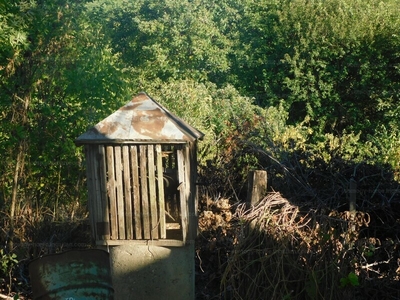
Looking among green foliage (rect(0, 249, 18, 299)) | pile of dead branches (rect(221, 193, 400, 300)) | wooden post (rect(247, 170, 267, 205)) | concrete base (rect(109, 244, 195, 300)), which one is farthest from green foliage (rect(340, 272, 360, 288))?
green foliage (rect(0, 249, 18, 299))

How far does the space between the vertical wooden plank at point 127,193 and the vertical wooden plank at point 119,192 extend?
4cm

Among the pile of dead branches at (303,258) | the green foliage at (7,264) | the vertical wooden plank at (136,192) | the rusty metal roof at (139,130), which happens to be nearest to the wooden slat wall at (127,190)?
the vertical wooden plank at (136,192)

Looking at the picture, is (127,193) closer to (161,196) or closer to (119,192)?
(119,192)

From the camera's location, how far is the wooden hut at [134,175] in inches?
256

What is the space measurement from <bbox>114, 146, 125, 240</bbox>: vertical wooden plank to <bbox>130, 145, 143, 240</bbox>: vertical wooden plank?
0.12m

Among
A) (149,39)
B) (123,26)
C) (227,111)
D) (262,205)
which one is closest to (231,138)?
(262,205)

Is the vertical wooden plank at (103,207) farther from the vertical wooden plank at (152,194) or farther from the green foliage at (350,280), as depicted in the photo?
the green foliage at (350,280)

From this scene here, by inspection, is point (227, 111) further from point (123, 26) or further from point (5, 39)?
point (123, 26)

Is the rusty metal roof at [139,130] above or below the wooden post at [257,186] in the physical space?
above

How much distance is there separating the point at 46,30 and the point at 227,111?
27.6 feet

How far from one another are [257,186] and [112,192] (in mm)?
1462

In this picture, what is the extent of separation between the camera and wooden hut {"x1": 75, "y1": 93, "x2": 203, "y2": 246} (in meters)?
6.51

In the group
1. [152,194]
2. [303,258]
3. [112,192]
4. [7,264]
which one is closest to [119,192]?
[112,192]

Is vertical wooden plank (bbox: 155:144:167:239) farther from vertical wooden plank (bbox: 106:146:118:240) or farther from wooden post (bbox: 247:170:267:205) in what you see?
wooden post (bbox: 247:170:267:205)
